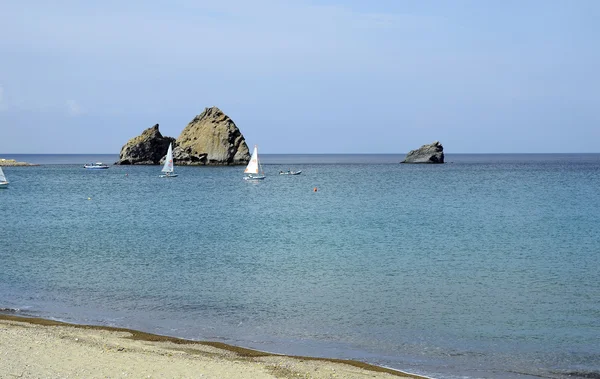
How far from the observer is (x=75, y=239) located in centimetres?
4122

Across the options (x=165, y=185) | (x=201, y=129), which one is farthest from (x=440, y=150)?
(x=165, y=185)

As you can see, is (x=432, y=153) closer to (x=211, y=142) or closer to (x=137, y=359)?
(x=211, y=142)

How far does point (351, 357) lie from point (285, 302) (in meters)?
6.55

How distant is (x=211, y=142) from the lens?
169500 mm

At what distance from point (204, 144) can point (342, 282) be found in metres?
147

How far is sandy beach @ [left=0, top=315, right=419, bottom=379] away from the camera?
14023 millimetres

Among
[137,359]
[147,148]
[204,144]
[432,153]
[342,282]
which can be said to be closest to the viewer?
[137,359]

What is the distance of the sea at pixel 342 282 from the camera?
18625 millimetres

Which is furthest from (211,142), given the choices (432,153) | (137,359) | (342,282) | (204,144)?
(137,359)

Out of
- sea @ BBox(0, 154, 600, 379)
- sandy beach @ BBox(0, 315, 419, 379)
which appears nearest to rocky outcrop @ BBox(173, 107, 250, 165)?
sea @ BBox(0, 154, 600, 379)

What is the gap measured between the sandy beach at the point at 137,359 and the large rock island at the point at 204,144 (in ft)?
492

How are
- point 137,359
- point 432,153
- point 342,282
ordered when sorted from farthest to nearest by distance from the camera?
point 432,153, point 342,282, point 137,359

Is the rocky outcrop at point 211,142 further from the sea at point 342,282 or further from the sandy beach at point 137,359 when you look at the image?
the sandy beach at point 137,359

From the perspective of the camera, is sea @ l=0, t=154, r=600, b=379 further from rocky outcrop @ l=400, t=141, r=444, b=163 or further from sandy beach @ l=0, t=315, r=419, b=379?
rocky outcrop @ l=400, t=141, r=444, b=163
